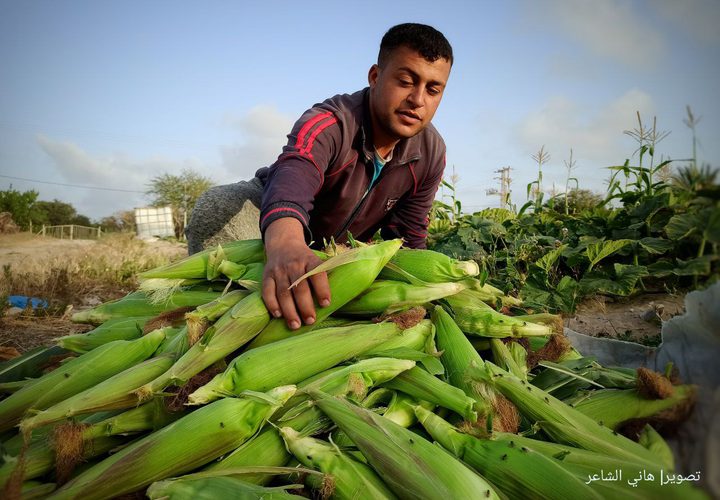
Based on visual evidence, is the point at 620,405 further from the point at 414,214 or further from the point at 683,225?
the point at 414,214

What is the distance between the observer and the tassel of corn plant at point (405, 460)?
96cm

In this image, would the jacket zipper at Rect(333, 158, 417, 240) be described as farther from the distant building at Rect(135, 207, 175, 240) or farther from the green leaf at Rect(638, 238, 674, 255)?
the distant building at Rect(135, 207, 175, 240)

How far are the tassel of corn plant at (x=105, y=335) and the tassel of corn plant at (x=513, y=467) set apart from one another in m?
1.27

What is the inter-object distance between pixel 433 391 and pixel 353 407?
0.85 ft

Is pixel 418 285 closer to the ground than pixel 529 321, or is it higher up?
higher up

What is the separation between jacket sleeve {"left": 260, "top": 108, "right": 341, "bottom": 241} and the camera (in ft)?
6.49

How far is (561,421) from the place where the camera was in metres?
1.19

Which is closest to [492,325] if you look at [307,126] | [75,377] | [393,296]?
[393,296]

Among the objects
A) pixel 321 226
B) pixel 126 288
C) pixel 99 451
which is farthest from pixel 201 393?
pixel 126 288

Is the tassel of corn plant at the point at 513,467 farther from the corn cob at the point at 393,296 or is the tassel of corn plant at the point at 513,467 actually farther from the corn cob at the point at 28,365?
the corn cob at the point at 28,365

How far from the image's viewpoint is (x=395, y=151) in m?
3.45

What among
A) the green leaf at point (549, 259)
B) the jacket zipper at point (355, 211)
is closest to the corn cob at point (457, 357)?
the jacket zipper at point (355, 211)

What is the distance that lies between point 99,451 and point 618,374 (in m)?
1.57

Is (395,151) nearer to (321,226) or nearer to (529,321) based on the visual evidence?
(321,226)
